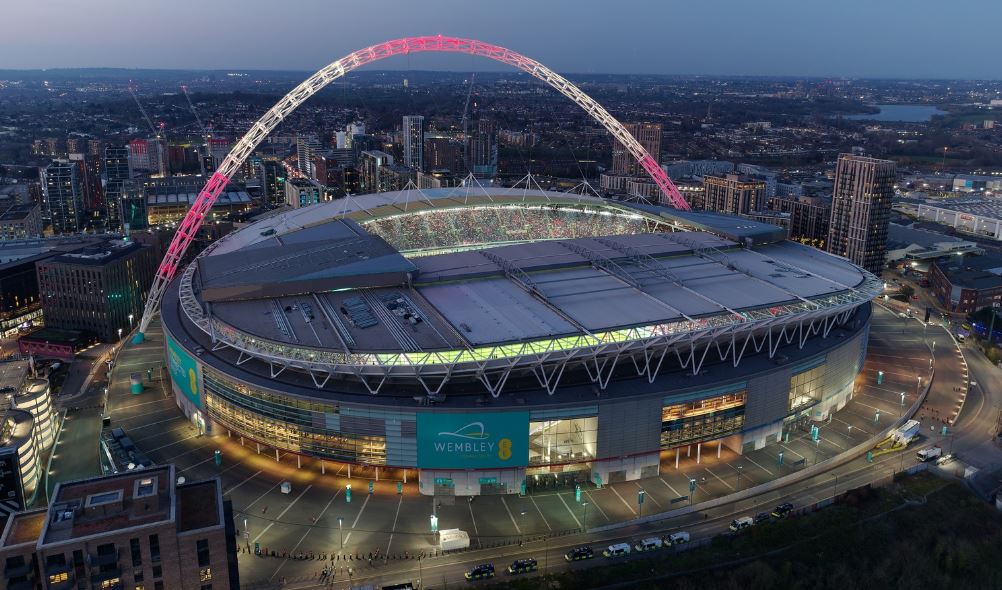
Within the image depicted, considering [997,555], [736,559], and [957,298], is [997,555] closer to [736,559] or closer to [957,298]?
[736,559]

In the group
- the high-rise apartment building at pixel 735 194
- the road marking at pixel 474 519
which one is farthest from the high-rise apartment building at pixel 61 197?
the road marking at pixel 474 519

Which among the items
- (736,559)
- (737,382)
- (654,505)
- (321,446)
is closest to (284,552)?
(321,446)

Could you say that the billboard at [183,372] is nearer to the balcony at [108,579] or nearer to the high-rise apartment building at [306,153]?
the balcony at [108,579]

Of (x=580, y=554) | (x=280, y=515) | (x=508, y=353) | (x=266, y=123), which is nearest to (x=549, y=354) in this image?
(x=508, y=353)

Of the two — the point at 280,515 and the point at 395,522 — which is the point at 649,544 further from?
the point at 280,515

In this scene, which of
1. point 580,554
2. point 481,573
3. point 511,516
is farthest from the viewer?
point 511,516

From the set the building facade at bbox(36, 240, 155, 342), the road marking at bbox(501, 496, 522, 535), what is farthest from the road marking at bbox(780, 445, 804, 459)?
the building facade at bbox(36, 240, 155, 342)
